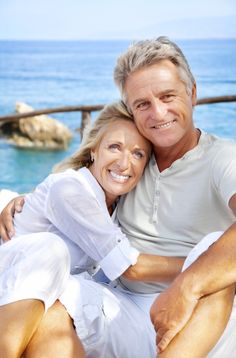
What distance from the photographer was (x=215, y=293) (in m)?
1.60

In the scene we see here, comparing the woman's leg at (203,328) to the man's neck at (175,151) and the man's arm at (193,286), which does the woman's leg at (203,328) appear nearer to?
the man's arm at (193,286)

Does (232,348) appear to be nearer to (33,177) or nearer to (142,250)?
(142,250)

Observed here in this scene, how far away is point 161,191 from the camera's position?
2156 millimetres

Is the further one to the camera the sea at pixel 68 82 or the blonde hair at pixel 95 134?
the sea at pixel 68 82

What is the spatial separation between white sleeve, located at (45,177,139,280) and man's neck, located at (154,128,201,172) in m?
0.32

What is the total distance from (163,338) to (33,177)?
23132 mm

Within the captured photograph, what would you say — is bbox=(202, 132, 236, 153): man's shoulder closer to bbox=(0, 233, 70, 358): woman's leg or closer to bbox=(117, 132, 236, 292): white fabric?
bbox=(117, 132, 236, 292): white fabric

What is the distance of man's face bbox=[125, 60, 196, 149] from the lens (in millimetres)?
2098

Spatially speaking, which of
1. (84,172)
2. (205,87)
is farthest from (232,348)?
(205,87)

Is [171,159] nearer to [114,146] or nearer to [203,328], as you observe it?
[114,146]

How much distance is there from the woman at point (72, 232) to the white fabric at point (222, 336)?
29cm

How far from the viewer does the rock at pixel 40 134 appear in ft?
75.5

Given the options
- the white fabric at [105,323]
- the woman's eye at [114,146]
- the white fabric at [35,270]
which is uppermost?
the woman's eye at [114,146]

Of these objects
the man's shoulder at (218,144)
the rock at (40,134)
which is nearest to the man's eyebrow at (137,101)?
the man's shoulder at (218,144)
